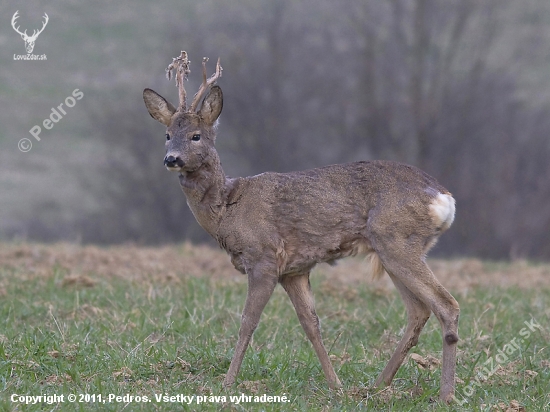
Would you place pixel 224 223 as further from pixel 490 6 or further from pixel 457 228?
pixel 490 6

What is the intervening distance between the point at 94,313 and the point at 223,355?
1907mm

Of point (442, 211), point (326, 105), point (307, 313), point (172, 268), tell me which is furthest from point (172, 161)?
point (326, 105)

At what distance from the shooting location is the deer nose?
21.6 ft

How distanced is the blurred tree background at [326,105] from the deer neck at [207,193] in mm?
18420

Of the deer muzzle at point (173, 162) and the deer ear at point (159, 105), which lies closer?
the deer muzzle at point (173, 162)

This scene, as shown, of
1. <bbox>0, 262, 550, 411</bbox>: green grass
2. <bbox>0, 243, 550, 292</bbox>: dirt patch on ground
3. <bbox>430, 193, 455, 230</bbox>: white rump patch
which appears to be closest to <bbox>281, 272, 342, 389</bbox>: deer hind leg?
<bbox>0, 262, 550, 411</bbox>: green grass

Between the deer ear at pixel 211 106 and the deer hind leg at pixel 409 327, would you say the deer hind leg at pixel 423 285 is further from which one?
the deer ear at pixel 211 106

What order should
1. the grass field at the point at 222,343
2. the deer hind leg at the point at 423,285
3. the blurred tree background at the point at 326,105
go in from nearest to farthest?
the grass field at the point at 222,343, the deer hind leg at the point at 423,285, the blurred tree background at the point at 326,105

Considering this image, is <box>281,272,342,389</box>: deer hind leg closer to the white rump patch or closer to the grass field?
the grass field

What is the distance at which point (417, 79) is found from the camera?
2767 centimetres

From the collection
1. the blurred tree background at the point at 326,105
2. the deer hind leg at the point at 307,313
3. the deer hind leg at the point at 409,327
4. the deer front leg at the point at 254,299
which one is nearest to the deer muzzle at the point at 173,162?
the deer front leg at the point at 254,299

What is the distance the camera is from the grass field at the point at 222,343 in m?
6.09

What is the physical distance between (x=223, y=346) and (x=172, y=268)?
3720 millimetres

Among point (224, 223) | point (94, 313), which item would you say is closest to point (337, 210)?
point (224, 223)
